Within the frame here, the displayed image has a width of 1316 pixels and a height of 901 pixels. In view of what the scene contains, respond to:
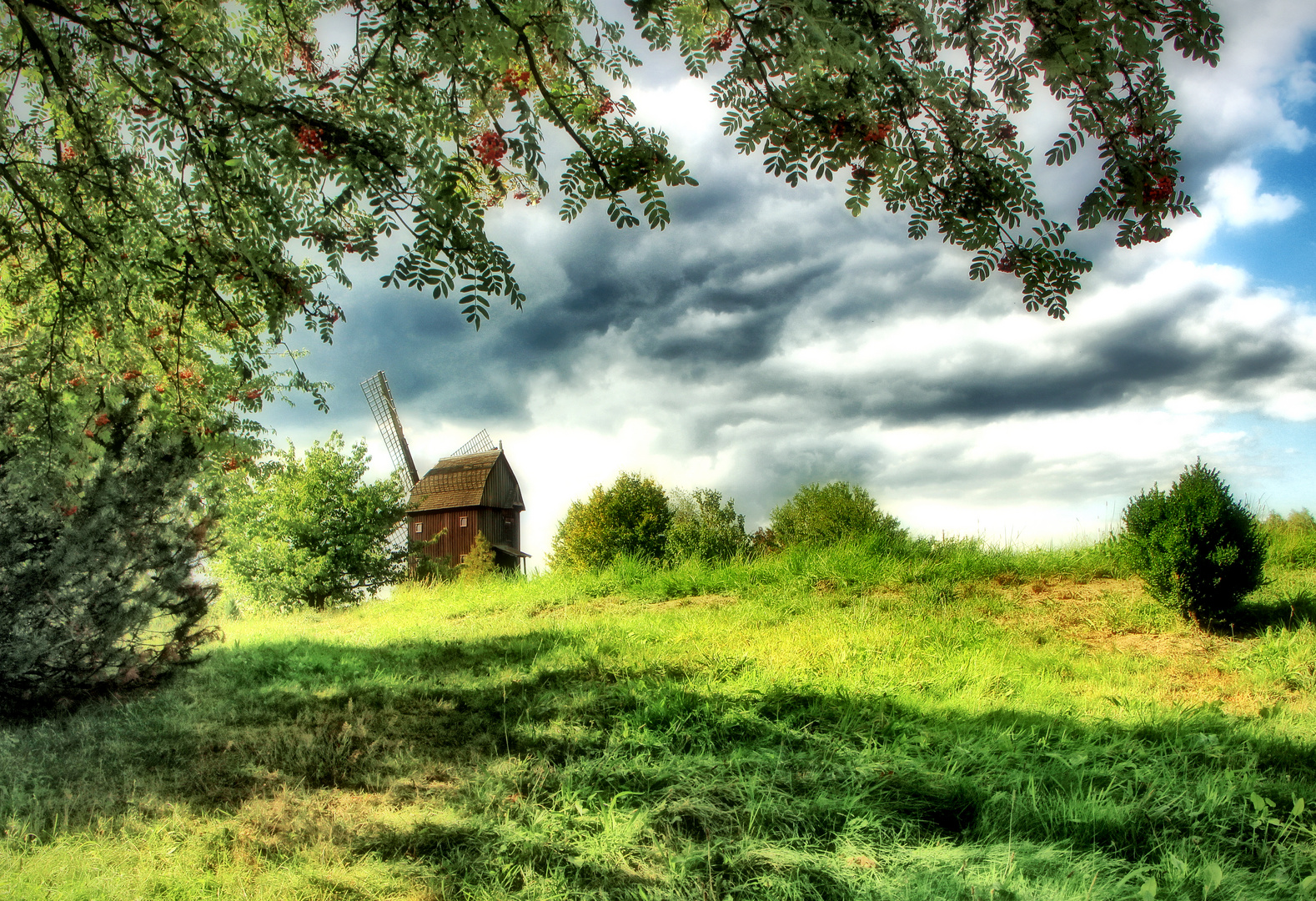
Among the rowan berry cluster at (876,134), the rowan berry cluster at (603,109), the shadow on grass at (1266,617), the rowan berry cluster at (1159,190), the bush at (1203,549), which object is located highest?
the rowan berry cluster at (603,109)

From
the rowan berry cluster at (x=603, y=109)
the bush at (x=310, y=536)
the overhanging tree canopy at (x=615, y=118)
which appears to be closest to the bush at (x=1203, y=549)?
the overhanging tree canopy at (x=615, y=118)

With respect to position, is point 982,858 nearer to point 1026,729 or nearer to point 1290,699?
point 1026,729

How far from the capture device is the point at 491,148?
375 centimetres

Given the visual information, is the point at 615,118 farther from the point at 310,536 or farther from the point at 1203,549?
the point at 310,536

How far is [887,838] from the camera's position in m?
3.65

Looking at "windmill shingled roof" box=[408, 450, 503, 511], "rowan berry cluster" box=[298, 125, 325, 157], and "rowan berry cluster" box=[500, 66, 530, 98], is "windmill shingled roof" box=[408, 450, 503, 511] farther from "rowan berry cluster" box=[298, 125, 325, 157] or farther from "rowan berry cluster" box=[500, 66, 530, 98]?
"rowan berry cluster" box=[298, 125, 325, 157]

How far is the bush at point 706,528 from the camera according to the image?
18.4m

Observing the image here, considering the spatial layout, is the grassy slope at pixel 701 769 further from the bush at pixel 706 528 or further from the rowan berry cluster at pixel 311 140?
the bush at pixel 706 528

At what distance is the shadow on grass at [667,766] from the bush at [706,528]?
1138cm

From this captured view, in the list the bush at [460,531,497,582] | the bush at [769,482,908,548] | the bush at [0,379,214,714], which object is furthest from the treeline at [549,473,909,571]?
the bush at [0,379,214,714]

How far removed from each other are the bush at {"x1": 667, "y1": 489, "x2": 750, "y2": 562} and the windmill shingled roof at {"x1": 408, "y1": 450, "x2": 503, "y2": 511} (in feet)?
32.2

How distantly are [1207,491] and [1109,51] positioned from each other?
24.7 feet

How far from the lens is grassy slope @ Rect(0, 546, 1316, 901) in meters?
3.43

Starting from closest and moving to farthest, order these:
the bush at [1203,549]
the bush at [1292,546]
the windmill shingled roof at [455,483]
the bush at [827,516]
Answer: the bush at [1203,549]
the bush at [1292,546]
the bush at [827,516]
the windmill shingled roof at [455,483]
